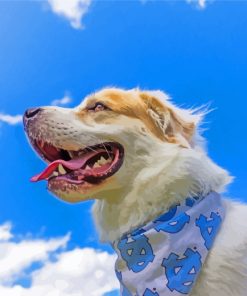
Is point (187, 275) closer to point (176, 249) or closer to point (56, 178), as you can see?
point (176, 249)

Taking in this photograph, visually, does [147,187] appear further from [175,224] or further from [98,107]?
[98,107]

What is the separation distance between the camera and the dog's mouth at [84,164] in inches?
84.4

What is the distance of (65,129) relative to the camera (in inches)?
85.4

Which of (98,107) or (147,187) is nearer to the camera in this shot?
(147,187)

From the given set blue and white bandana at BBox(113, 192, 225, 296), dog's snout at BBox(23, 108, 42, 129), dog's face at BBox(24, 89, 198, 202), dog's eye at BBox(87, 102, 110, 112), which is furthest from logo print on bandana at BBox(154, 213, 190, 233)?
dog's snout at BBox(23, 108, 42, 129)

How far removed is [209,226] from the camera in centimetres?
207

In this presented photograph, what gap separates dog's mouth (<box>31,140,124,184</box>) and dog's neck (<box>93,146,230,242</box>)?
87 millimetres

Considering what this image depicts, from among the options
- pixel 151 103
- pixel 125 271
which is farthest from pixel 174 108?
pixel 125 271

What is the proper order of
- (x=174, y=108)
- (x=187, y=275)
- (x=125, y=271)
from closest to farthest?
1. (x=187, y=275)
2. (x=125, y=271)
3. (x=174, y=108)

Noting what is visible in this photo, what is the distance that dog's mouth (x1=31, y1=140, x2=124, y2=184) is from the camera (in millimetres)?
2145

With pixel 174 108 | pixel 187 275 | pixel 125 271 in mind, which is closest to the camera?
pixel 187 275

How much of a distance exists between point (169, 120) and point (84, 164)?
33cm

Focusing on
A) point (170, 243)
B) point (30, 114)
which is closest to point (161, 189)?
point (170, 243)

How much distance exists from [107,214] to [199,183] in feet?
1.10
